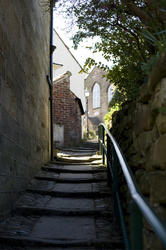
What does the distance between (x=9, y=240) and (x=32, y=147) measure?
191cm

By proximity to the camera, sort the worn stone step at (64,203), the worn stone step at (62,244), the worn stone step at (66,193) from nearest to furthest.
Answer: the worn stone step at (62,244) → the worn stone step at (64,203) → the worn stone step at (66,193)

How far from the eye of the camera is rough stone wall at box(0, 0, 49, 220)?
2.71 meters

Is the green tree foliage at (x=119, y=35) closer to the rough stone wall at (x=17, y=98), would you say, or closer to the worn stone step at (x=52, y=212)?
the rough stone wall at (x=17, y=98)

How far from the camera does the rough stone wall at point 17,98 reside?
8.91ft

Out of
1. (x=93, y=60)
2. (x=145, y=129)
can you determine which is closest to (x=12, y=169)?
(x=145, y=129)

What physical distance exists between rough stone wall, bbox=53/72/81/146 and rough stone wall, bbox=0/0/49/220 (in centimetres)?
592

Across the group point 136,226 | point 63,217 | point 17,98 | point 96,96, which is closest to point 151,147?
point 136,226

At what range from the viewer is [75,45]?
4629mm

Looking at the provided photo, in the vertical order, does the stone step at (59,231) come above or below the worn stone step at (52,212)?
below

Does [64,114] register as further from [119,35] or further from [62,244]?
[62,244]

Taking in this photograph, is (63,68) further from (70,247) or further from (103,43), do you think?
(70,247)

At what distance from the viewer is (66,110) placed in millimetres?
10852

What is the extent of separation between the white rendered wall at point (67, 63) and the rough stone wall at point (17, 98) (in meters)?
11.1

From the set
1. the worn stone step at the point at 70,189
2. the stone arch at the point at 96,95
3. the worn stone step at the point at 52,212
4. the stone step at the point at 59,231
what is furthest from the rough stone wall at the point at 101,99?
the stone step at the point at 59,231
